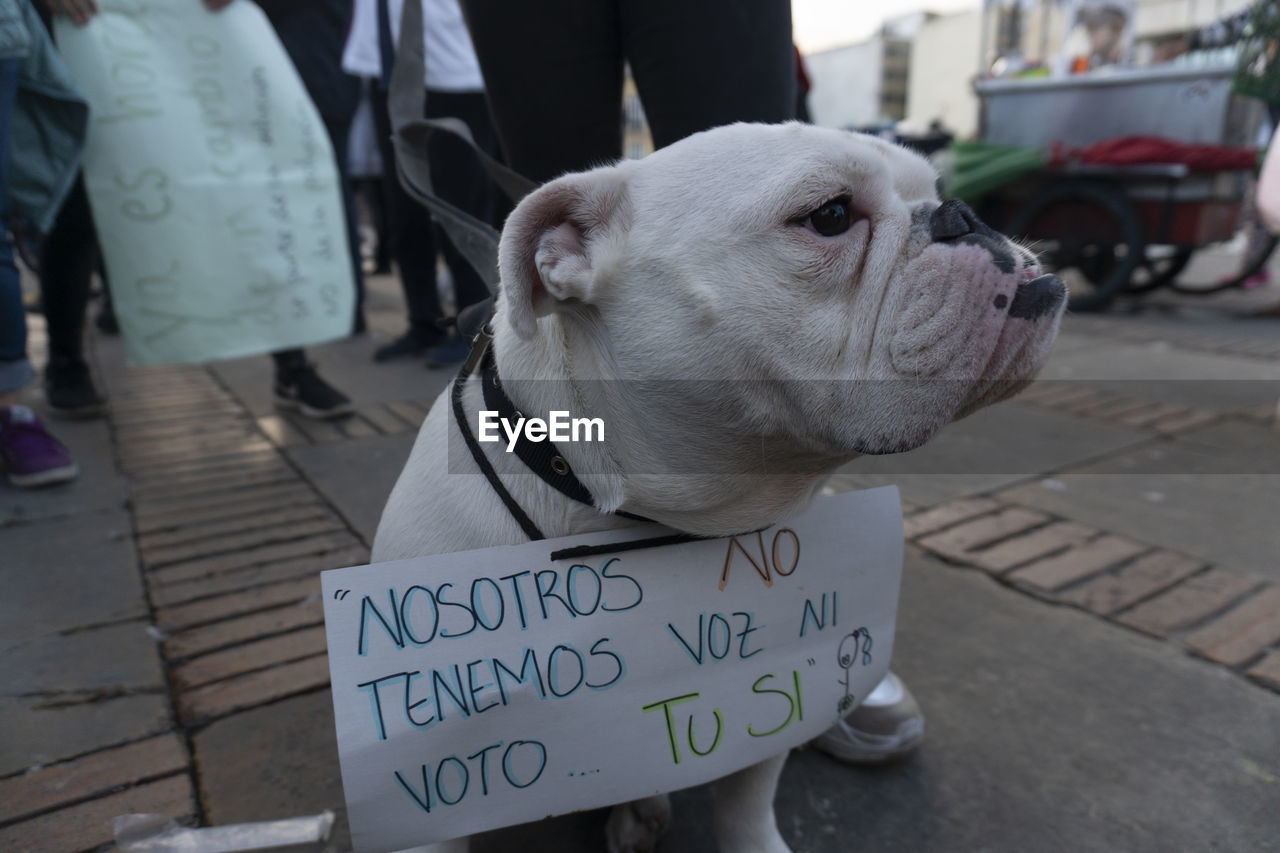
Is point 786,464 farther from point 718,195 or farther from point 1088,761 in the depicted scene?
point 1088,761

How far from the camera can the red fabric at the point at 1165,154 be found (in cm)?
518

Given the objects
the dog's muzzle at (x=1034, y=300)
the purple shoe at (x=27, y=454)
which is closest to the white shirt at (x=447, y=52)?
the purple shoe at (x=27, y=454)

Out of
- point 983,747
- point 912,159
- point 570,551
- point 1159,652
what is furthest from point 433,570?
point 1159,652

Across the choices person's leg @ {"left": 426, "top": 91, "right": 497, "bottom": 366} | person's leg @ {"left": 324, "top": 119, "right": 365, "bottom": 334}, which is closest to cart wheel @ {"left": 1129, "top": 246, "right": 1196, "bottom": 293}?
person's leg @ {"left": 426, "top": 91, "right": 497, "bottom": 366}

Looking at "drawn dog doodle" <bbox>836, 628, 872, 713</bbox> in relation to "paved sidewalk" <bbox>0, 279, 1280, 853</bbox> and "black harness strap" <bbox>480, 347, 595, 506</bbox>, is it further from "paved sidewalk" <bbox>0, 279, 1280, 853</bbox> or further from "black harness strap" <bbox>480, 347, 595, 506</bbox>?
"black harness strap" <bbox>480, 347, 595, 506</bbox>

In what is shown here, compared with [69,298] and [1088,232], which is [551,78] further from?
[1088,232]

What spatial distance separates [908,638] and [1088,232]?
4.94 m

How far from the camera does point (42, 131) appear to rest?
2383 millimetres

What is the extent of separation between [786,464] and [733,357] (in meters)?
0.20

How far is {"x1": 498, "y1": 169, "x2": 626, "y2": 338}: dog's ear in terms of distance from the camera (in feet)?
3.34

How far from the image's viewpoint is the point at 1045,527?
241 centimetres

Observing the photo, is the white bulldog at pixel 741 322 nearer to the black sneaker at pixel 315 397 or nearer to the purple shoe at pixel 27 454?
the purple shoe at pixel 27 454

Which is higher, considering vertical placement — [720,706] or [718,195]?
[718,195]

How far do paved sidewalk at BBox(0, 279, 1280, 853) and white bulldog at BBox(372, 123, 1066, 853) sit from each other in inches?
22.9
